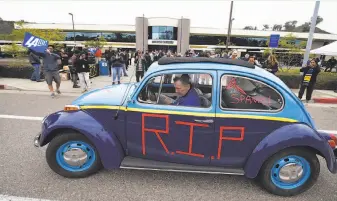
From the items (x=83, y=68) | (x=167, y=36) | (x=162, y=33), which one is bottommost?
(x=83, y=68)

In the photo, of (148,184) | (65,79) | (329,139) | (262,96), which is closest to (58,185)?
(148,184)

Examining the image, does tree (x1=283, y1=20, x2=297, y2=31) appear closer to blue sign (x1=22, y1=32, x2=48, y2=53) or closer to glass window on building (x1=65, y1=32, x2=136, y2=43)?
glass window on building (x1=65, y1=32, x2=136, y2=43)

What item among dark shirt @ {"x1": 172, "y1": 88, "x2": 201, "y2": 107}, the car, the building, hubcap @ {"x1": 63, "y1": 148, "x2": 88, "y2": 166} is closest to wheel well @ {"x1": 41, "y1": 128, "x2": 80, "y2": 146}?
the car

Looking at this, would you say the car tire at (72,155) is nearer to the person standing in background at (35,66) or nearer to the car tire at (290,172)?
the car tire at (290,172)

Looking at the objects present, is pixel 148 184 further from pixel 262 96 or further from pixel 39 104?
pixel 39 104

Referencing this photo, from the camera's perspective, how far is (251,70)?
2.89 m

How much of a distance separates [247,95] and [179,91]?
0.91m

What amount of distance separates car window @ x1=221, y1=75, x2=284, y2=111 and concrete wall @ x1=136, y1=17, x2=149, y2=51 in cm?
4382

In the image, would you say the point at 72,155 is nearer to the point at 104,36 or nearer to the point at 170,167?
the point at 170,167

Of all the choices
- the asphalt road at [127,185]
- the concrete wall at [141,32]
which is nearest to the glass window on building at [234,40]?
the concrete wall at [141,32]

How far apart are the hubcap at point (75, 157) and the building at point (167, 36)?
4329cm

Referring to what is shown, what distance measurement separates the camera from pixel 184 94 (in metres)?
2.97

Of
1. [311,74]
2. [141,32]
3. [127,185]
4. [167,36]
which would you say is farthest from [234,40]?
[127,185]

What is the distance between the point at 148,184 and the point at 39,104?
5.50 m
